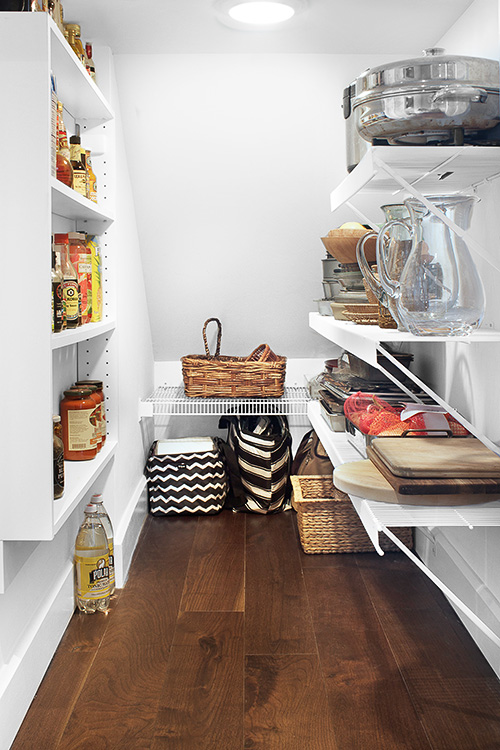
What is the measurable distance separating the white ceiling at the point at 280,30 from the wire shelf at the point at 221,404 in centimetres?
147

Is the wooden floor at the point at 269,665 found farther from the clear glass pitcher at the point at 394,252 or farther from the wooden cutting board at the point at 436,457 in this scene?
the clear glass pitcher at the point at 394,252

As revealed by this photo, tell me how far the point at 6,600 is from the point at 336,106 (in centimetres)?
201

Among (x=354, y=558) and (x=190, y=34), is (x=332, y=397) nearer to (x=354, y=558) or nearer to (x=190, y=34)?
(x=354, y=558)

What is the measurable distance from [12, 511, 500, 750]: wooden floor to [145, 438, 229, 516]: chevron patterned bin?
1.60ft

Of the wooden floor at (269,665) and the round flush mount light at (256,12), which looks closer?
the wooden floor at (269,665)

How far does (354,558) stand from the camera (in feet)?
9.00

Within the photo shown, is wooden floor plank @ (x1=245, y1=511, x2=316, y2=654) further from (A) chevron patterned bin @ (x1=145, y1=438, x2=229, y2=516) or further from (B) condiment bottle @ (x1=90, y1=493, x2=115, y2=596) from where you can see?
(B) condiment bottle @ (x1=90, y1=493, x2=115, y2=596)

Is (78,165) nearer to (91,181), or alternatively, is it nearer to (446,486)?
(91,181)

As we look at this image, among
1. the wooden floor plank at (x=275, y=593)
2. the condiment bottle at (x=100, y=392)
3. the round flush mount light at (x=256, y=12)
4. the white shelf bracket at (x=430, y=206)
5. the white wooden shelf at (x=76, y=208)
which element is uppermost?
the round flush mount light at (x=256, y=12)

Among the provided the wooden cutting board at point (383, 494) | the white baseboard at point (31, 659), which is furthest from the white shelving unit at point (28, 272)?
the wooden cutting board at point (383, 494)

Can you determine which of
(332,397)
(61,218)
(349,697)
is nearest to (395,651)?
(349,697)

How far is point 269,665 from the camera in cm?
197

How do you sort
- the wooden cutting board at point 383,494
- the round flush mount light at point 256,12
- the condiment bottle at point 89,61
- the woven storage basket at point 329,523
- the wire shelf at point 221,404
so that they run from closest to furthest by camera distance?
the wooden cutting board at point 383,494, the round flush mount light at point 256,12, the condiment bottle at point 89,61, the woven storage basket at point 329,523, the wire shelf at point 221,404

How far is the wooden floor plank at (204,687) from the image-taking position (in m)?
1.65
